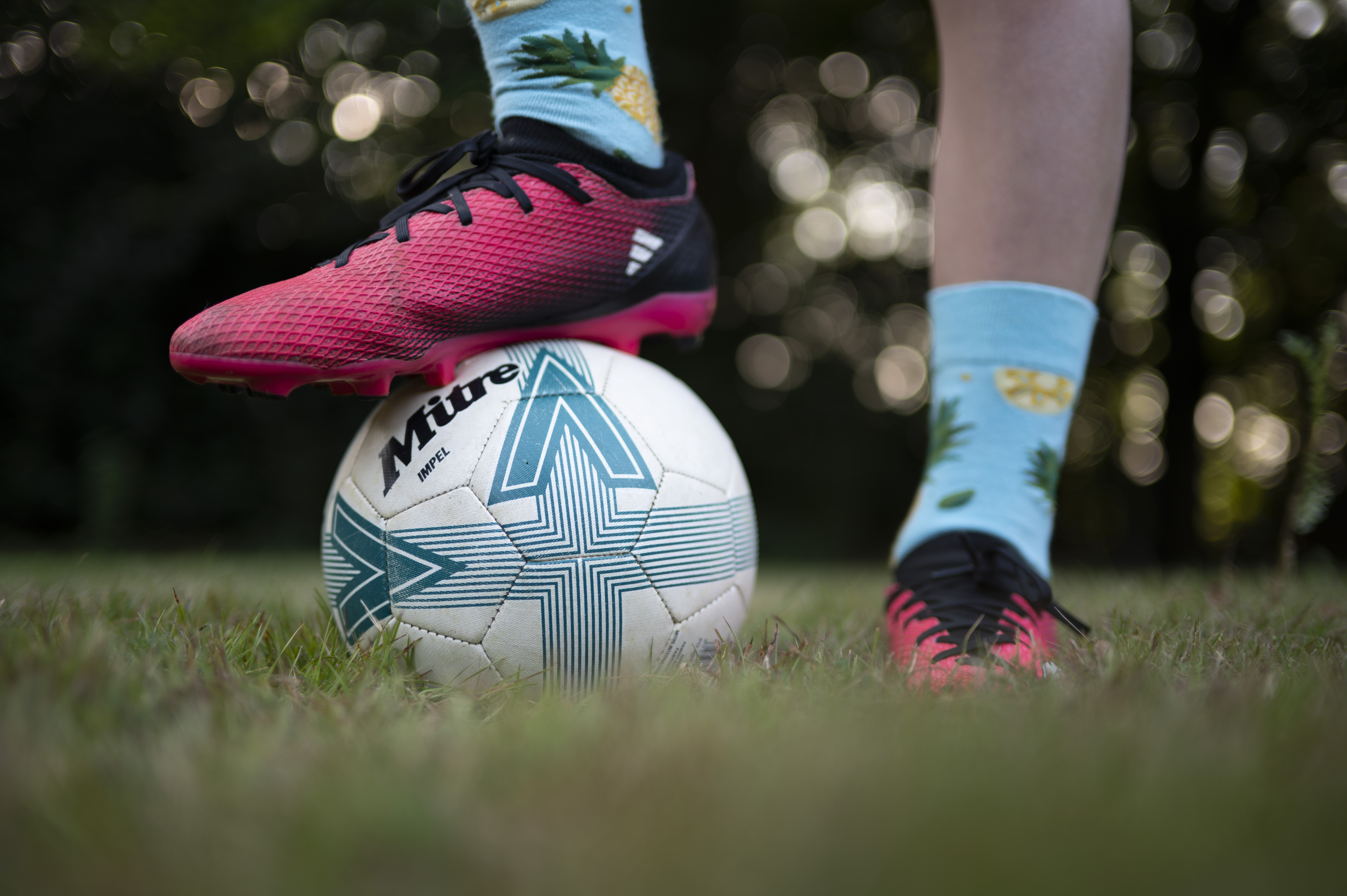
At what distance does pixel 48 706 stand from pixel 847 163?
9474mm

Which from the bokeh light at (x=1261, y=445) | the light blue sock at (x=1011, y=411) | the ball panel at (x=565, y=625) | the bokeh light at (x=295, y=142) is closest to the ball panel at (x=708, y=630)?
the ball panel at (x=565, y=625)

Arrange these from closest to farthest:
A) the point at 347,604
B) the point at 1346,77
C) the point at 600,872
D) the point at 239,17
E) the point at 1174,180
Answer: the point at 600,872
the point at 347,604
the point at 239,17
the point at 1346,77
the point at 1174,180

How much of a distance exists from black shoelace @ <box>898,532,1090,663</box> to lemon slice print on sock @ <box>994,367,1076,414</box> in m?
0.28

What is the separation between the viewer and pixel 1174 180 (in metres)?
8.72

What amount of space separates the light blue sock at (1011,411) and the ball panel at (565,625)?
0.63 meters

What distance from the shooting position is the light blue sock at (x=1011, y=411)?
1612 mm

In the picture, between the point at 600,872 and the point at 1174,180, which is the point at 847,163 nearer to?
the point at 1174,180

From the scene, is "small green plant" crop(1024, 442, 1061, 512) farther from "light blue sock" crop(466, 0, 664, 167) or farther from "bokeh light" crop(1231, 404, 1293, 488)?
"bokeh light" crop(1231, 404, 1293, 488)

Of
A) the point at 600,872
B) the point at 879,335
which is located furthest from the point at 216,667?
the point at 879,335

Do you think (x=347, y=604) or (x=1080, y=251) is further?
(x=1080, y=251)

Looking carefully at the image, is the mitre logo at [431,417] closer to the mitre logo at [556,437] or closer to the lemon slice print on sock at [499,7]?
the mitre logo at [556,437]

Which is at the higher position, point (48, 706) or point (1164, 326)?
point (48, 706)

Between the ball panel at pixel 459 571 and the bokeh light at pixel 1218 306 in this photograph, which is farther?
the bokeh light at pixel 1218 306

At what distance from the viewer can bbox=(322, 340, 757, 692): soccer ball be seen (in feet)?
4.47
